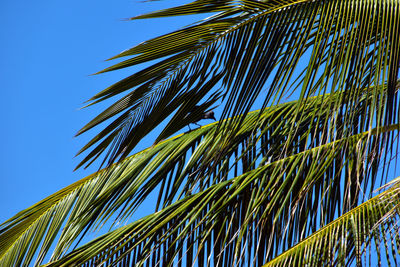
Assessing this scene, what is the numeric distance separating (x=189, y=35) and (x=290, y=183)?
921 mm

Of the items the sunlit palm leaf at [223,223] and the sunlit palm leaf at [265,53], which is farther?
the sunlit palm leaf at [223,223]

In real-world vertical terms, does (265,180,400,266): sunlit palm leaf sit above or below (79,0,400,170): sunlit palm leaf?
below

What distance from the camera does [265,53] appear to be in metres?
1.53

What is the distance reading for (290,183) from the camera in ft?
7.32

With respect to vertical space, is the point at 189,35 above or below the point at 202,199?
above

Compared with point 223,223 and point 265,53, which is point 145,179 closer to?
point 223,223

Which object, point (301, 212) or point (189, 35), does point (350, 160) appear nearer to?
point (301, 212)

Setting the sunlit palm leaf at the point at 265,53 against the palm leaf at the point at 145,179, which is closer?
the sunlit palm leaf at the point at 265,53

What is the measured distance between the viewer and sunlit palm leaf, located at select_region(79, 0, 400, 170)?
140 cm

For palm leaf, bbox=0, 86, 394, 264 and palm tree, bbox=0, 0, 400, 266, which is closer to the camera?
palm tree, bbox=0, 0, 400, 266

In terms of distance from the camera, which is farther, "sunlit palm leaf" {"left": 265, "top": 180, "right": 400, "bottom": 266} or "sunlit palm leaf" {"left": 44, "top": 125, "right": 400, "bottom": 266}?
"sunlit palm leaf" {"left": 44, "top": 125, "right": 400, "bottom": 266}

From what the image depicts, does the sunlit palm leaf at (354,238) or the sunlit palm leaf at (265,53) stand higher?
the sunlit palm leaf at (265,53)

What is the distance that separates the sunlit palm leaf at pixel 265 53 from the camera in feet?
4.58

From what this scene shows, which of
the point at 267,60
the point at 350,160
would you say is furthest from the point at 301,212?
the point at 267,60
